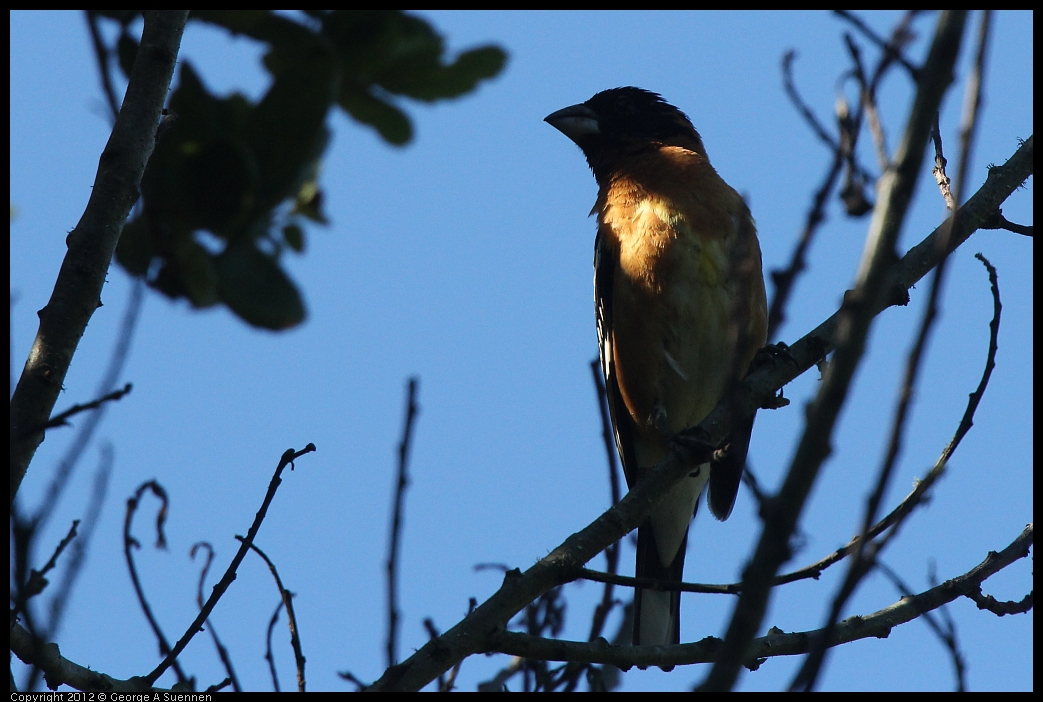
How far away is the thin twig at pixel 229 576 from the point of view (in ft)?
8.74

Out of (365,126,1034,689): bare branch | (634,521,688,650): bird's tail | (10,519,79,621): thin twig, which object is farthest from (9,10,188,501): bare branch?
(634,521,688,650): bird's tail

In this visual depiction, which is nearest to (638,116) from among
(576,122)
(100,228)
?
(576,122)

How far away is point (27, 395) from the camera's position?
245 centimetres

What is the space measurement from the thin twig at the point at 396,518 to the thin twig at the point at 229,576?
12.6 inches

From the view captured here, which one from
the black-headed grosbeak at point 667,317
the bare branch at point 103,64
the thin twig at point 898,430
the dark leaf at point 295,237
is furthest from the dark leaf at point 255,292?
the black-headed grosbeak at point 667,317

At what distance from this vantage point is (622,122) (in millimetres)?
6605

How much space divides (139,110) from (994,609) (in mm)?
3209

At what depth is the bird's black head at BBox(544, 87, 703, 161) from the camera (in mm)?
6465

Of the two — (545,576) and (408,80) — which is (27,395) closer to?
(408,80)

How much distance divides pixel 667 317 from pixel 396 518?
269 cm

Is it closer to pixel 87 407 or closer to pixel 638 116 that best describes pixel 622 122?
pixel 638 116

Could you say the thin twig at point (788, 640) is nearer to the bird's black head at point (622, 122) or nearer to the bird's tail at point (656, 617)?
the bird's tail at point (656, 617)
